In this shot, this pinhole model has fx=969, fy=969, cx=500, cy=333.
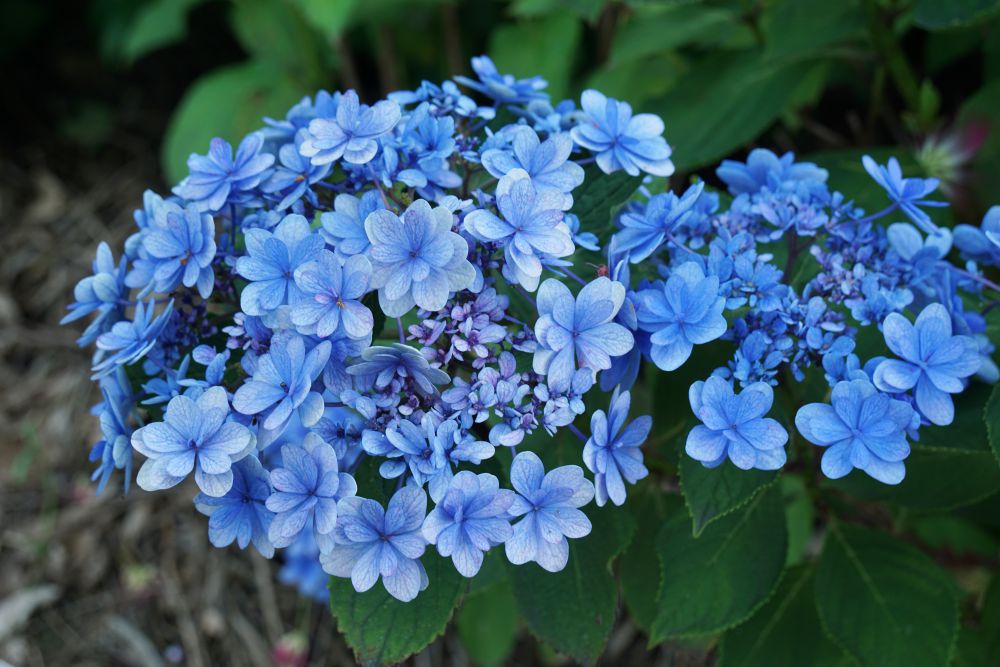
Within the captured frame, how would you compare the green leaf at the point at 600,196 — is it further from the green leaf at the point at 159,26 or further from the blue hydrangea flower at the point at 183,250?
the green leaf at the point at 159,26

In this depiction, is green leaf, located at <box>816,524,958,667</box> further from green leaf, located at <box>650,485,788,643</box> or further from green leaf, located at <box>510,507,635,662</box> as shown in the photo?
green leaf, located at <box>510,507,635,662</box>

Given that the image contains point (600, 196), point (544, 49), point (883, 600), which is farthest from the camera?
point (544, 49)

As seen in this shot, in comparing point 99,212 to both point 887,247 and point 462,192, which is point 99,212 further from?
point 887,247

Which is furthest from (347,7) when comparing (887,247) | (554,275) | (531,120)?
(887,247)

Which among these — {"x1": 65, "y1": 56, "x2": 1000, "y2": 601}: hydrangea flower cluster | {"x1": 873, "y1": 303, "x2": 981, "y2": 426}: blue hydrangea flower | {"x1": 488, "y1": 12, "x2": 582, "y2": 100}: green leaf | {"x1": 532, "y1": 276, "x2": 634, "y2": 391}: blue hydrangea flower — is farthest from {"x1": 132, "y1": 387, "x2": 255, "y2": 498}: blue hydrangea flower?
{"x1": 488, "y1": 12, "x2": 582, "y2": 100}: green leaf

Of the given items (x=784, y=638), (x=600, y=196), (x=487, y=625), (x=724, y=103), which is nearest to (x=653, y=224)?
(x=600, y=196)

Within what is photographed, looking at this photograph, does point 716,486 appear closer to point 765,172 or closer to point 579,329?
point 579,329

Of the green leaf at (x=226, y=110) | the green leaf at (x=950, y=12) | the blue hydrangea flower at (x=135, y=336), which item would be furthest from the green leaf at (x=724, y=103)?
the green leaf at (x=226, y=110)
